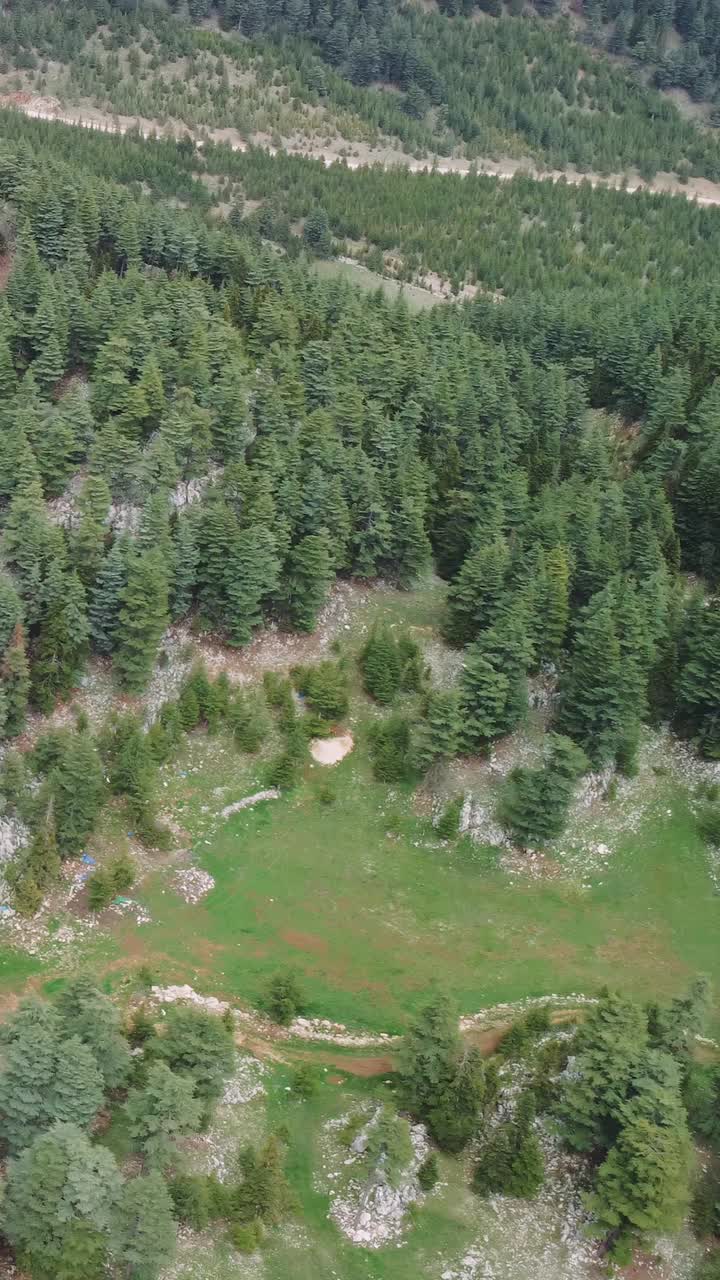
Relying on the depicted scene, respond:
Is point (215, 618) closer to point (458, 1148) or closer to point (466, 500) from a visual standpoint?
point (466, 500)

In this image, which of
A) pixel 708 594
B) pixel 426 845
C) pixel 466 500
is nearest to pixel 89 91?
pixel 466 500

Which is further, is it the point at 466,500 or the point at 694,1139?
the point at 466,500

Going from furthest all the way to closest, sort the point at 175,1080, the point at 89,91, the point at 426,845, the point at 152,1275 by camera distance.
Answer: the point at 89,91, the point at 426,845, the point at 175,1080, the point at 152,1275

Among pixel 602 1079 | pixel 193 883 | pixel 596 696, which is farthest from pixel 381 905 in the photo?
pixel 596 696

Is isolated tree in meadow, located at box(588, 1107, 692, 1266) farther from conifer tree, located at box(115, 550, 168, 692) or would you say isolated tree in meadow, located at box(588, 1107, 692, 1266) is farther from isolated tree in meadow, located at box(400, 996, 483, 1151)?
conifer tree, located at box(115, 550, 168, 692)

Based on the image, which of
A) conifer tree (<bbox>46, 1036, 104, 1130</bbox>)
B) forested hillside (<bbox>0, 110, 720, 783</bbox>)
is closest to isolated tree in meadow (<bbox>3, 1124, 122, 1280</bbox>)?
conifer tree (<bbox>46, 1036, 104, 1130</bbox>)
